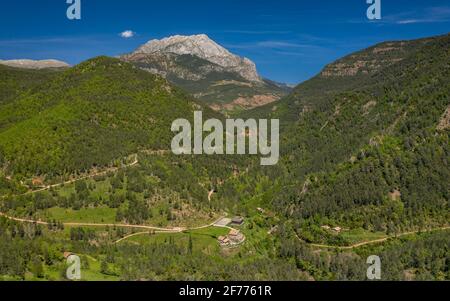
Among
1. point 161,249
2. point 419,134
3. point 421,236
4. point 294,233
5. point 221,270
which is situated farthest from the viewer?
point 419,134

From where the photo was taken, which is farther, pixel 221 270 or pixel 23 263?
pixel 221 270

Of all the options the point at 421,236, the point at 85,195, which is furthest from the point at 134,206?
the point at 421,236

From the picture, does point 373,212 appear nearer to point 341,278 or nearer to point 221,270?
point 341,278

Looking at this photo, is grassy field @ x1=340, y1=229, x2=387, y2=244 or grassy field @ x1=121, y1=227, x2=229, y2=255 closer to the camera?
grassy field @ x1=121, y1=227, x2=229, y2=255

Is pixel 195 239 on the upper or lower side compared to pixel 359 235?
lower

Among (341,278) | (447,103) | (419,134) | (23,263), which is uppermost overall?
(447,103)

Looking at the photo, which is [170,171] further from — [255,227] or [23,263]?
[23,263]

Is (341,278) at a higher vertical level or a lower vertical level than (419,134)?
lower

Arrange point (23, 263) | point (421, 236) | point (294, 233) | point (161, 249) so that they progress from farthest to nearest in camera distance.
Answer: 1. point (294, 233)
2. point (421, 236)
3. point (161, 249)
4. point (23, 263)

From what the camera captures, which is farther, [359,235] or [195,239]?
[359,235]

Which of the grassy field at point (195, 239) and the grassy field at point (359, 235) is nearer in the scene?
the grassy field at point (195, 239)
